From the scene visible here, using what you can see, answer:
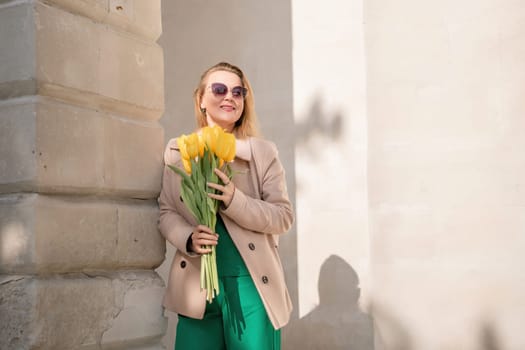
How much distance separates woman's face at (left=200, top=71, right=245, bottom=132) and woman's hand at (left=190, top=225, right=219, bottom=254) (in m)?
0.58

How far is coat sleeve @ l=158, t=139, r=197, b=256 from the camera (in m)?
2.82

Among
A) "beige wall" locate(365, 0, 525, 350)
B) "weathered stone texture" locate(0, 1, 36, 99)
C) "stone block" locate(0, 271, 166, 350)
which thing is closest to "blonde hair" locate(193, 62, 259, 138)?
"stone block" locate(0, 271, 166, 350)

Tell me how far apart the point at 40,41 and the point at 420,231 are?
3.46m

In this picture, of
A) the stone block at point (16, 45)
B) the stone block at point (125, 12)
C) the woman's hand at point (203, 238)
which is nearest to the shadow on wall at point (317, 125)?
the stone block at point (125, 12)

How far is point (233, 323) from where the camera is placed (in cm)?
282

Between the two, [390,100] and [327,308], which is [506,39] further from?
[327,308]

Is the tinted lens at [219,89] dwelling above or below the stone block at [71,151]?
above

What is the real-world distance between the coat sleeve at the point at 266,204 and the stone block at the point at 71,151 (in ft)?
1.16

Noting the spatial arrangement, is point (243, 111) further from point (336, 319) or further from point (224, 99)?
point (336, 319)

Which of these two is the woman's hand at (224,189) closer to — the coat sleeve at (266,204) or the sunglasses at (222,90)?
the coat sleeve at (266,204)

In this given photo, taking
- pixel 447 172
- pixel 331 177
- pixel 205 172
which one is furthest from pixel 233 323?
pixel 331 177

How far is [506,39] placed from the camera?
5.06 m

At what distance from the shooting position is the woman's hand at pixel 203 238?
2.70 meters

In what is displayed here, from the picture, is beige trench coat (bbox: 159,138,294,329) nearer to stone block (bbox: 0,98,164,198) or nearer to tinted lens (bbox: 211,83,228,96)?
stone block (bbox: 0,98,164,198)
